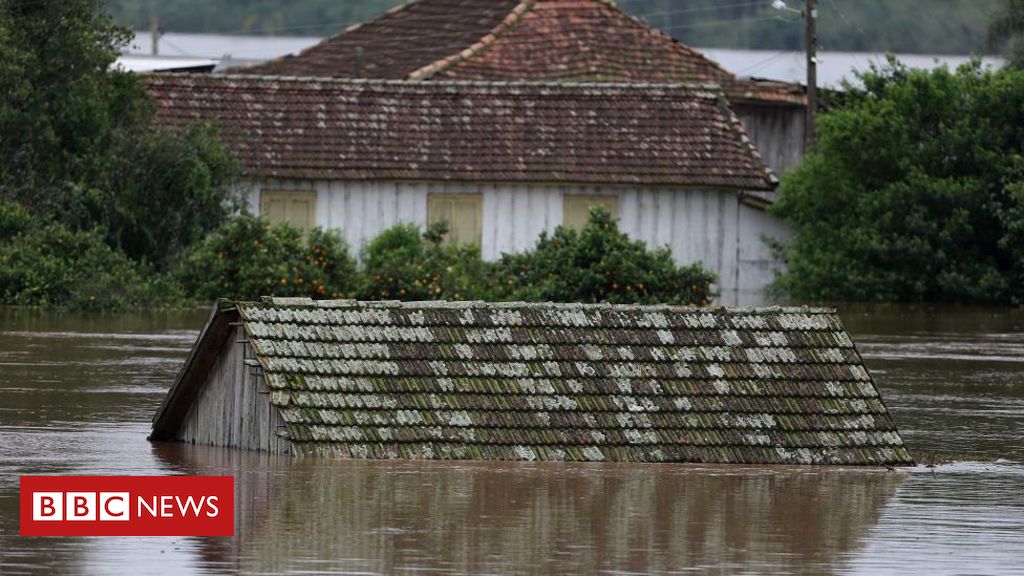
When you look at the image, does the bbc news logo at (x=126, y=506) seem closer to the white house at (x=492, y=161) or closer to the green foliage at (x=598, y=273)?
the green foliage at (x=598, y=273)

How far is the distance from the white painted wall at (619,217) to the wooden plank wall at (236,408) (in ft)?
67.9

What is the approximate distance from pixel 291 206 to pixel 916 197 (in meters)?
10.4

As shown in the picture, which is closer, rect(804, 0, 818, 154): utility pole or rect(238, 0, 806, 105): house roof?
rect(804, 0, 818, 154): utility pole

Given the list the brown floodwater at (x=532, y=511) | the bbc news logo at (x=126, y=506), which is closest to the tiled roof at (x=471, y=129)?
the brown floodwater at (x=532, y=511)

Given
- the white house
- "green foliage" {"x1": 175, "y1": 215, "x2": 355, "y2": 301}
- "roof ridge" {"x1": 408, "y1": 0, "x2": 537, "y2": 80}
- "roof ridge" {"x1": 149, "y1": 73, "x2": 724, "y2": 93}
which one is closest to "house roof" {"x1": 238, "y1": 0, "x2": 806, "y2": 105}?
"roof ridge" {"x1": 408, "y1": 0, "x2": 537, "y2": 80}

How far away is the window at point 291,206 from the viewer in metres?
34.0

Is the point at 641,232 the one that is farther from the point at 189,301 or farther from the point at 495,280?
the point at 189,301

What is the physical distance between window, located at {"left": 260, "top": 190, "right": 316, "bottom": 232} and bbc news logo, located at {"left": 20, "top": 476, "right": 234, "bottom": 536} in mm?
22677

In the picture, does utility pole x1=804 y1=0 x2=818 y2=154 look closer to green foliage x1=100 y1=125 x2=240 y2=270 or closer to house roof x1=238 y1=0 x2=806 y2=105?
house roof x1=238 y1=0 x2=806 y2=105

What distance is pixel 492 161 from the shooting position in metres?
34.7

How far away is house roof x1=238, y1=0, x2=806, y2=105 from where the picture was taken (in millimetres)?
41344

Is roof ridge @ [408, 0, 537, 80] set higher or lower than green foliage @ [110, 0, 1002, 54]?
lower

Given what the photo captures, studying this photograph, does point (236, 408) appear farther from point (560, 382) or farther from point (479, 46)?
point (479, 46)

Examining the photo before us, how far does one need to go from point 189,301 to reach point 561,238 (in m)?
5.44
